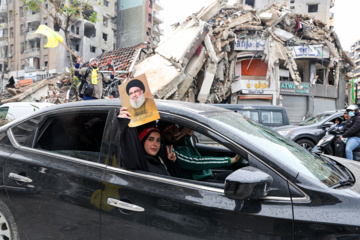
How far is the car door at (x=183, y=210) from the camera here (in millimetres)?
1502

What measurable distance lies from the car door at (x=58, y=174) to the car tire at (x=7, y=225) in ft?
0.28

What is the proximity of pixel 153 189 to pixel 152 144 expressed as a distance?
0.46 metres

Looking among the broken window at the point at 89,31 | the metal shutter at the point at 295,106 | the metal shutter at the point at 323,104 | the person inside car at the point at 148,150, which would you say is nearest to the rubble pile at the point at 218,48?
the metal shutter at the point at 295,106

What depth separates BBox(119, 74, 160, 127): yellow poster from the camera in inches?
74.6

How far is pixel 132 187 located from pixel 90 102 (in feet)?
2.84

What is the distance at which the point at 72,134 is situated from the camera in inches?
96.7

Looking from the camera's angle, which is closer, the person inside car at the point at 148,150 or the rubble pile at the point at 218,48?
the person inside car at the point at 148,150

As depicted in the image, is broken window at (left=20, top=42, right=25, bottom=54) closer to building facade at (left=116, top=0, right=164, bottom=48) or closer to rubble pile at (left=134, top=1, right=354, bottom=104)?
building facade at (left=116, top=0, right=164, bottom=48)

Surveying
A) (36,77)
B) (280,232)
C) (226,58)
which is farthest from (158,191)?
(36,77)

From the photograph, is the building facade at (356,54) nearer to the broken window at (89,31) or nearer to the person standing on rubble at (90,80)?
the broken window at (89,31)

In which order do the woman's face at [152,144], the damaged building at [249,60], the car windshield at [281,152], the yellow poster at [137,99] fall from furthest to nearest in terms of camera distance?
the damaged building at [249,60]
the woman's face at [152,144]
the yellow poster at [137,99]
the car windshield at [281,152]

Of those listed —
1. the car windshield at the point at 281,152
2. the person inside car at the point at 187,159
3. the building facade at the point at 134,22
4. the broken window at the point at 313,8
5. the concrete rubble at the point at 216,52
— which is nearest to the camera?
the car windshield at the point at 281,152

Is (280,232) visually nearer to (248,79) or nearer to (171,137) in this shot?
(171,137)

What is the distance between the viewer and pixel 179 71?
17.9 metres
